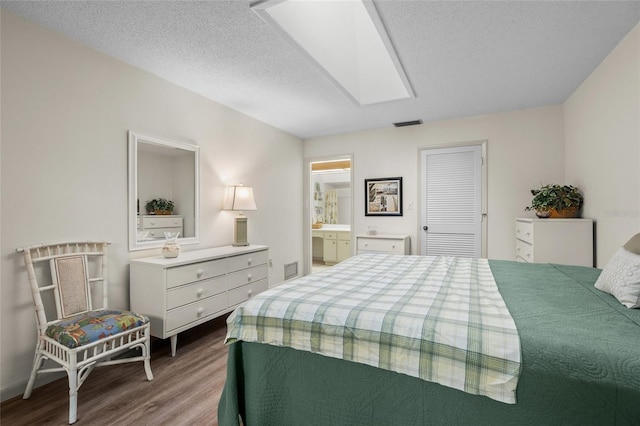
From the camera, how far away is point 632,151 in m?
2.23

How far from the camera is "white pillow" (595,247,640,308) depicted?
135 centimetres

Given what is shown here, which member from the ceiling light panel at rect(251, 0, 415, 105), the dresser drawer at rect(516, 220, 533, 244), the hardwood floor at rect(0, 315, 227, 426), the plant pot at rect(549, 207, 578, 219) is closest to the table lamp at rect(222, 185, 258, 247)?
the hardwood floor at rect(0, 315, 227, 426)

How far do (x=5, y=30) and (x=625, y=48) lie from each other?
4.32 meters

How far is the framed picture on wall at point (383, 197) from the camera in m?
4.64

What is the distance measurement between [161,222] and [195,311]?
936mm

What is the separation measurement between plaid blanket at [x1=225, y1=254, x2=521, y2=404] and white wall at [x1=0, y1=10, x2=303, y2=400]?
64.2 inches

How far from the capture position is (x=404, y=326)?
1.22 m

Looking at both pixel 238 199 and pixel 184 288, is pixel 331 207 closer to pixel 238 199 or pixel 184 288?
pixel 238 199

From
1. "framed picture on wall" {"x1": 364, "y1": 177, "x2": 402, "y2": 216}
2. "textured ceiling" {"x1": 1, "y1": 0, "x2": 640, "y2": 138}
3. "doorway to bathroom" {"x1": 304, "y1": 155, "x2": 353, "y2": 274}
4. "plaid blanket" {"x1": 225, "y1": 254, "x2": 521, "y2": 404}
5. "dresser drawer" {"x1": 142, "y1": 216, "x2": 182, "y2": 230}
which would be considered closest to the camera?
"plaid blanket" {"x1": 225, "y1": 254, "x2": 521, "y2": 404}

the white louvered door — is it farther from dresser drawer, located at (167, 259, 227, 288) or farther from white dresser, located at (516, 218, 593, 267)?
dresser drawer, located at (167, 259, 227, 288)

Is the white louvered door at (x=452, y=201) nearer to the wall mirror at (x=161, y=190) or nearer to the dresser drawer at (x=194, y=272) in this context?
the dresser drawer at (x=194, y=272)

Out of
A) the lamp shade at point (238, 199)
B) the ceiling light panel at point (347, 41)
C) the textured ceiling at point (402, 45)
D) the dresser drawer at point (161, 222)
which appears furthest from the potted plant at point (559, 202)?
the dresser drawer at point (161, 222)

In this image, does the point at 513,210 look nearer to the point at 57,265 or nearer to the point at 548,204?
the point at 548,204

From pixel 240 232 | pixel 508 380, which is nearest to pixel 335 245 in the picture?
pixel 240 232
